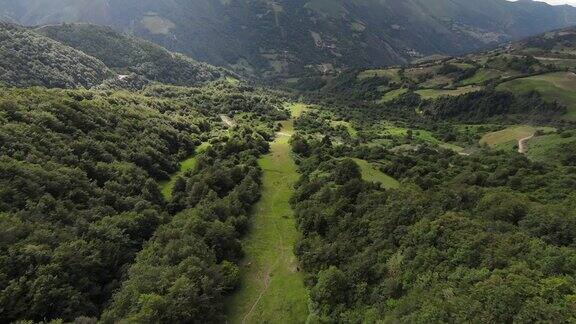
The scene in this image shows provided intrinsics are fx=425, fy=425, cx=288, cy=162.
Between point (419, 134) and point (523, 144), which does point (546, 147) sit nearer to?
point (523, 144)

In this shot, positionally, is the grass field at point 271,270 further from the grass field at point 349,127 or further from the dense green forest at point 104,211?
the grass field at point 349,127

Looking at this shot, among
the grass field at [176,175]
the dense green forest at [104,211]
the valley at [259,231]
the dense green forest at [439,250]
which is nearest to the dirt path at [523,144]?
the valley at [259,231]

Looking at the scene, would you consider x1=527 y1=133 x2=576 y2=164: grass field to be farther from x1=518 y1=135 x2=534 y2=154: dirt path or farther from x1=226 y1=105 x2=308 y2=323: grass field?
x1=226 y1=105 x2=308 y2=323: grass field

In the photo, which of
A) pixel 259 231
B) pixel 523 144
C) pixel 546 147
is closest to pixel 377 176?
pixel 259 231

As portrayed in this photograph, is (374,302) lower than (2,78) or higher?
lower

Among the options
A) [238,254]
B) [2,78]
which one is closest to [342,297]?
[238,254]

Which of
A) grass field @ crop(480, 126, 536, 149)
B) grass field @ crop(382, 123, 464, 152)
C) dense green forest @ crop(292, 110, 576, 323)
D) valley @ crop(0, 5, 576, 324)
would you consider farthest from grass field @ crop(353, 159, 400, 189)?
grass field @ crop(480, 126, 536, 149)

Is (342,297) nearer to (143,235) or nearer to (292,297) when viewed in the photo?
(292,297)

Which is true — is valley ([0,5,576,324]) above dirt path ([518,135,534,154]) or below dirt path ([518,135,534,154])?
above

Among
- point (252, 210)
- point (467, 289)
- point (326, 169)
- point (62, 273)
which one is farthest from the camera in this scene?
point (326, 169)
